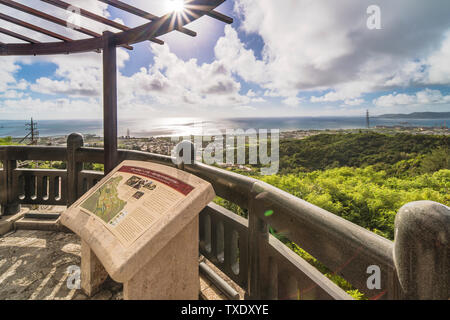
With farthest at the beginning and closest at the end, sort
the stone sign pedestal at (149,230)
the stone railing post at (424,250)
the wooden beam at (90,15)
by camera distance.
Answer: the wooden beam at (90,15)
the stone sign pedestal at (149,230)
the stone railing post at (424,250)

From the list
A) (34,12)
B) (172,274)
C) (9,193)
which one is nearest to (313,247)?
(172,274)

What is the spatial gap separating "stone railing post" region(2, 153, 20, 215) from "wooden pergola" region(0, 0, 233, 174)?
1924 millimetres

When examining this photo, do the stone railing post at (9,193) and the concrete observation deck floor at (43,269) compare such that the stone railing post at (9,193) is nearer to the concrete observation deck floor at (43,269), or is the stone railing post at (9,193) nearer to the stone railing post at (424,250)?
the concrete observation deck floor at (43,269)

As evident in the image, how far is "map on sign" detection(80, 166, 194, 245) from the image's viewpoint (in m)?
1.55

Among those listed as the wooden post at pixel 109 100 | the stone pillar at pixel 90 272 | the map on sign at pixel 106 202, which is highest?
the wooden post at pixel 109 100

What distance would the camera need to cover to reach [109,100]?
3.17m

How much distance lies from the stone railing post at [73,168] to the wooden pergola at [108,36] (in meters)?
1.08

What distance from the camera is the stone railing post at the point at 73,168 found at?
3934 mm

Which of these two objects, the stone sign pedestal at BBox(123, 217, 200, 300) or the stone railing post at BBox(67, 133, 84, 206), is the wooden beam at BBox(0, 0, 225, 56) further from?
the stone sign pedestal at BBox(123, 217, 200, 300)

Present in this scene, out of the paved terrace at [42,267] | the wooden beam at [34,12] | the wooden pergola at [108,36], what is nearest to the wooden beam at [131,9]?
the wooden pergola at [108,36]

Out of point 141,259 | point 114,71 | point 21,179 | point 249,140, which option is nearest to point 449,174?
point 249,140

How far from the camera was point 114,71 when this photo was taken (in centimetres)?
312

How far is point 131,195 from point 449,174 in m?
5.00
